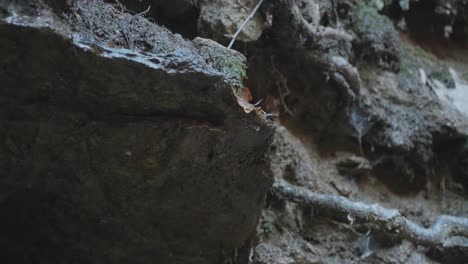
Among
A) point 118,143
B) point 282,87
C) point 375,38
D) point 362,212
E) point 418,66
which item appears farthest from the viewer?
point 418,66

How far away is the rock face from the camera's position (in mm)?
1572

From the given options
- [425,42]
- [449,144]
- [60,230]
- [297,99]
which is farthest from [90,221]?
[425,42]

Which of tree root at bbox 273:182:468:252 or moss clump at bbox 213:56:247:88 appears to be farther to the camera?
tree root at bbox 273:182:468:252

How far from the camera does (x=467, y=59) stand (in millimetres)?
4246

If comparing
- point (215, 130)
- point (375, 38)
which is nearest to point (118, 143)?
point (215, 130)

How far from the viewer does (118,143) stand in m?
1.83

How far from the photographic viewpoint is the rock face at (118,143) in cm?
157

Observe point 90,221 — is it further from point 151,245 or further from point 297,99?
point 297,99

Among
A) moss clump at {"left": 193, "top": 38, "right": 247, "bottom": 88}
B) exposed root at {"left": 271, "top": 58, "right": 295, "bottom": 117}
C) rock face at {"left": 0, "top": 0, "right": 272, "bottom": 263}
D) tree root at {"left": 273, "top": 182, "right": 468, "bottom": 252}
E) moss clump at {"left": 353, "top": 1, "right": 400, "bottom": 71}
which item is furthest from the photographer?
moss clump at {"left": 353, "top": 1, "right": 400, "bottom": 71}

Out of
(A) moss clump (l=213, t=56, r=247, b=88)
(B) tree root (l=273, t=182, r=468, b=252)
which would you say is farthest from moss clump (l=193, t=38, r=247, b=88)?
(B) tree root (l=273, t=182, r=468, b=252)

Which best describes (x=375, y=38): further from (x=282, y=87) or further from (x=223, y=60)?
(x=223, y=60)

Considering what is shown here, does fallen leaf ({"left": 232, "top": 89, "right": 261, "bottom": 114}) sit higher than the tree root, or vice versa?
fallen leaf ({"left": 232, "top": 89, "right": 261, "bottom": 114})

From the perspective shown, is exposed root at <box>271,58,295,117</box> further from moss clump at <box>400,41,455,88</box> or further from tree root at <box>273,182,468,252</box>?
moss clump at <box>400,41,455,88</box>

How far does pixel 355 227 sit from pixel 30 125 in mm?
2054
